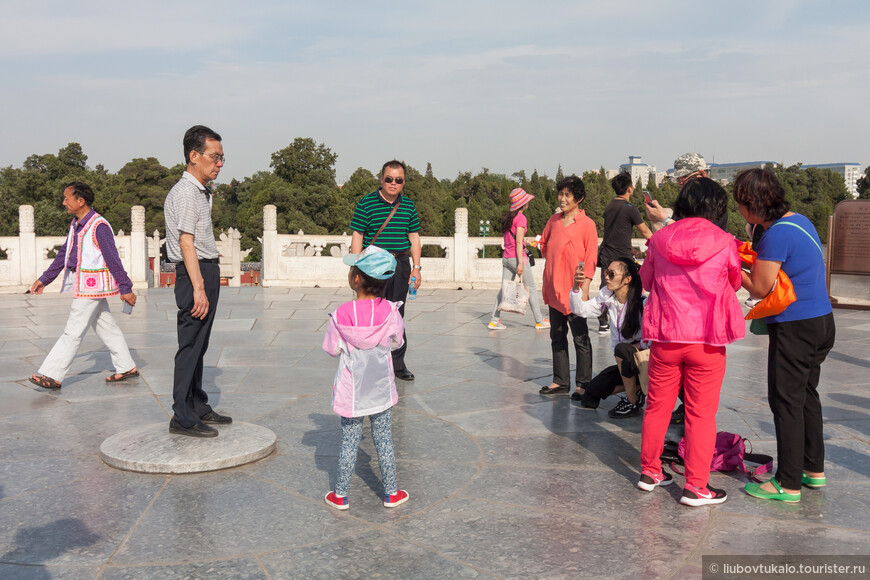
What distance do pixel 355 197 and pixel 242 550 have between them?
172ft

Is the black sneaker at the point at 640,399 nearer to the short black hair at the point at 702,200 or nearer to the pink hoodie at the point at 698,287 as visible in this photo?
the pink hoodie at the point at 698,287

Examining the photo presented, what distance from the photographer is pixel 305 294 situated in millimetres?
14133

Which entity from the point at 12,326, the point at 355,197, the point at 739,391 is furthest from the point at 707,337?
the point at 355,197

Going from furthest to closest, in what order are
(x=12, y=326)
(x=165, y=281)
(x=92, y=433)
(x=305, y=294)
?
1. (x=165, y=281)
2. (x=305, y=294)
3. (x=12, y=326)
4. (x=92, y=433)

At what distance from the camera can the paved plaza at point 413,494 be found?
3.05 m

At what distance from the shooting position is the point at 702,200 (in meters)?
3.64

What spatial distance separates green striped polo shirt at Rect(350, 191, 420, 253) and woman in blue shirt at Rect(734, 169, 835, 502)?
308 centimetres

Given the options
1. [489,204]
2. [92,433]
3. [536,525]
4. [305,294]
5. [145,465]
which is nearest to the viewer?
[536,525]

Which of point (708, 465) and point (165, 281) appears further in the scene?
point (165, 281)

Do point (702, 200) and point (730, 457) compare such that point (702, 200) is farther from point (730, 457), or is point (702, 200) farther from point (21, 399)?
point (21, 399)

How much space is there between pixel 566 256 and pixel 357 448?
2755 millimetres

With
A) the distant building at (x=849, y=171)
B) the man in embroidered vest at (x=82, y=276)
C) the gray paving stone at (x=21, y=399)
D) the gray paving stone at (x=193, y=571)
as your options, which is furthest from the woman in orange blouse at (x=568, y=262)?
the distant building at (x=849, y=171)

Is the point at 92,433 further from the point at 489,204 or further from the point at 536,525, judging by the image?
the point at 489,204

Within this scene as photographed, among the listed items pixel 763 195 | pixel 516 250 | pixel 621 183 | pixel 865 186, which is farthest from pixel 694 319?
pixel 865 186
